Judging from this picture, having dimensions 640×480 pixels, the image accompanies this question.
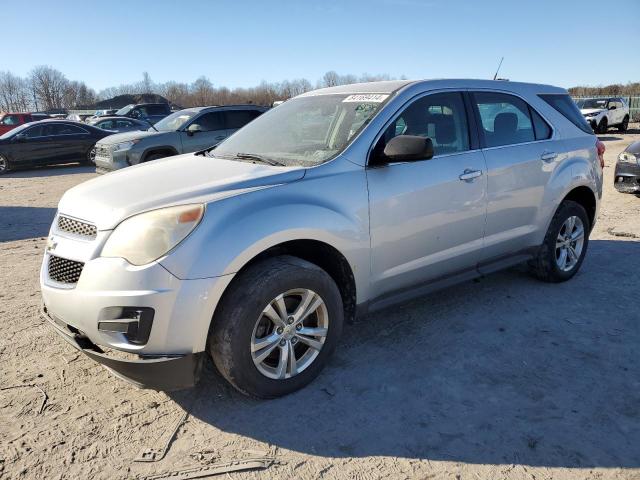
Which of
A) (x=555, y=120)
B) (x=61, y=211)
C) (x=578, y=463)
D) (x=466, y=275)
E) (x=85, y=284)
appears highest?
(x=555, y=120)

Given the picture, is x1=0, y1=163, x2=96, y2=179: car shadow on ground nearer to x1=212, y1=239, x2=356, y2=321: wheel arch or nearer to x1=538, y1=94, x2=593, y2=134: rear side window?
x1=212, y1=239, x2=356, y2=321: wheel arch

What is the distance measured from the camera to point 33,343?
375 cm

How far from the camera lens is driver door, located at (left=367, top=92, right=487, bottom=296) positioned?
334 cm

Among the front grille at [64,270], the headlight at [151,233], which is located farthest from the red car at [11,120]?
the headlight at [151,233]

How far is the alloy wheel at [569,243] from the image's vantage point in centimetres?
481

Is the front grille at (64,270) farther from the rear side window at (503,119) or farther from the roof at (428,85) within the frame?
the rear side window at (503,119)

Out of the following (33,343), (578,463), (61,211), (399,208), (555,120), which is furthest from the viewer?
(555,120)

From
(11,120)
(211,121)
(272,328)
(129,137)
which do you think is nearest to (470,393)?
(272,328)

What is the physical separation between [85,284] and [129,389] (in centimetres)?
87

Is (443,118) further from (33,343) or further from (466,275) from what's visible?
(33,343)

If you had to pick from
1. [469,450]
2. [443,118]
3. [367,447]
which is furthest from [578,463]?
[443,118]

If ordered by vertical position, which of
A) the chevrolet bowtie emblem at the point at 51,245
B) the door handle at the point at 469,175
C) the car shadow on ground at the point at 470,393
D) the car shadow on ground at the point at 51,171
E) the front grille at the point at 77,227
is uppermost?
the door handle at the point at 469,175

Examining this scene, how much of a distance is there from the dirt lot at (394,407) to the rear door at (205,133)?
747cm

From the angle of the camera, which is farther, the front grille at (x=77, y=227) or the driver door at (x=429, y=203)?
the driver door at (x=429, y=203)
